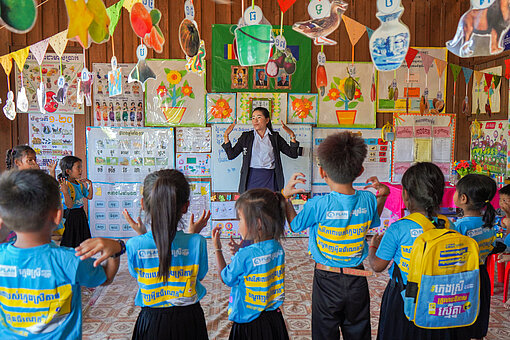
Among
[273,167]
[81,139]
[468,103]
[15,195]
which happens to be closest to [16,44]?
[81,139]

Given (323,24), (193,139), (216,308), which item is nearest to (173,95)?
(193,139)

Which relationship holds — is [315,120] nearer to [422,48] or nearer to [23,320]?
[422,48]

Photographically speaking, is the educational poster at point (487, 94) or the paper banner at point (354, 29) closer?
the paper banner at point (354, 29)

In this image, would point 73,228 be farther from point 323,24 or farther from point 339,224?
point 323,24

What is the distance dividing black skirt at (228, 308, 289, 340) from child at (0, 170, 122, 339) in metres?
0.59

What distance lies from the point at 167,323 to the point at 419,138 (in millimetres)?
4183

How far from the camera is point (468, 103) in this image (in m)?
4.67

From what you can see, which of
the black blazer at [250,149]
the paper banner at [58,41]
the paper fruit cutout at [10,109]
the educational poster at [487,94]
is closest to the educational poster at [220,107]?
the black blazer at [250,149]

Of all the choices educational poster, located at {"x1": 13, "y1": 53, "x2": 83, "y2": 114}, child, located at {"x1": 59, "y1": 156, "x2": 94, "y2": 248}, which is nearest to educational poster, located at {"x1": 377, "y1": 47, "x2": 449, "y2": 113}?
child, located at {"x1": 59, "y1": 156, "x2": 94, "y2": 248}

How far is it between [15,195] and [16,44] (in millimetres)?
4190

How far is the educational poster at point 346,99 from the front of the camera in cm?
460

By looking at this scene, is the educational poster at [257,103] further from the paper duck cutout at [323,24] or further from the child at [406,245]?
the child at [406,245]

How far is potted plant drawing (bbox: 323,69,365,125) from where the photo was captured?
460 centimetres

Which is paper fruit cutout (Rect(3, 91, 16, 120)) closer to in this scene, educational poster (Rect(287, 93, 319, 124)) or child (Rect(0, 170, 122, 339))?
educational poster (Rect(287, 93, 319, 124))
